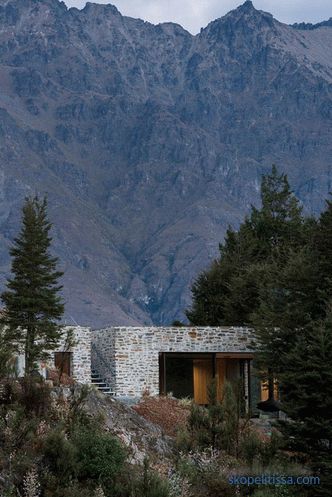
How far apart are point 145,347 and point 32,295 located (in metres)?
6.90

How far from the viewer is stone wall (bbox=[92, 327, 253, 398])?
43094 mm

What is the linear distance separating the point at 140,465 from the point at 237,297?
27.0 meters

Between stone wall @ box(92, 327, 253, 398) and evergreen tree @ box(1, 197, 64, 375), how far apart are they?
399 centimetres

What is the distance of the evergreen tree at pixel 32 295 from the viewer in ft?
128

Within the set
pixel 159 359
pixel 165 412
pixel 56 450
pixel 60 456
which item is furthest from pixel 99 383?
pixel 60 456

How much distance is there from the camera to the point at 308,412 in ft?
93.7

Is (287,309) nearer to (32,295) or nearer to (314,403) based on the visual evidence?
(32,295)

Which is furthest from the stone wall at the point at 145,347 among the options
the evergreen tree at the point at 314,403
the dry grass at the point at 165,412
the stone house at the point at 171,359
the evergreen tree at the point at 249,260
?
the evergreen tree at the point at 314,403

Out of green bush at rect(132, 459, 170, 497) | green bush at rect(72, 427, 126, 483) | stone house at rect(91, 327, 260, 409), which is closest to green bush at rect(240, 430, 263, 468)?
green bush at rect(72, 427, 126, 483)

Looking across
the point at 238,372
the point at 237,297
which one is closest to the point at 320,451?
the point at 238,372

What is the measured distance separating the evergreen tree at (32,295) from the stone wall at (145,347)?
3989 millimetres

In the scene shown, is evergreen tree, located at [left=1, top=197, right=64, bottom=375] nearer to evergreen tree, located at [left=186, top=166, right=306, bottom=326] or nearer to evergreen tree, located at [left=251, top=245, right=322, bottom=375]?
evergreen tree, located at [left=251, top=245, right=322, bottom=375]

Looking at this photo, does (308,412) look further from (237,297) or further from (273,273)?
(237,297)

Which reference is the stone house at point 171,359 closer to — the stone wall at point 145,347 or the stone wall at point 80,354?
the stone wall at point 145,347
